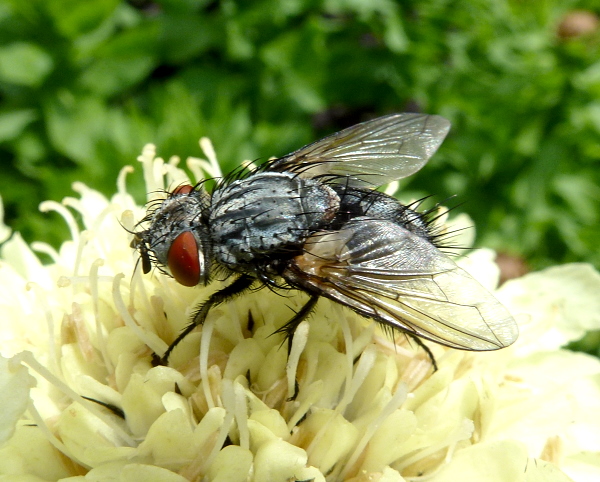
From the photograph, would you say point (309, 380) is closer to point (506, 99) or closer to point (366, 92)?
point (506, 99)

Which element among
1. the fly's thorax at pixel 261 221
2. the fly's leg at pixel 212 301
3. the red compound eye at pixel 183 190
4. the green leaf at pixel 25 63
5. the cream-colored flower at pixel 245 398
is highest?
the green leaf at pixel 25 63

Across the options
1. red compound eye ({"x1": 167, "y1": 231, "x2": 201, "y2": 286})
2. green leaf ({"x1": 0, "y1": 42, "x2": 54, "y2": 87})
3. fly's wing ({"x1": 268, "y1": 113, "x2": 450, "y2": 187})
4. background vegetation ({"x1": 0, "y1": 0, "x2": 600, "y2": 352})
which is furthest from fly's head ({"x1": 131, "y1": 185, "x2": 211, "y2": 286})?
green leaf ({"x1": 0, "y1": 42, "x2": 54, "y2": 87})

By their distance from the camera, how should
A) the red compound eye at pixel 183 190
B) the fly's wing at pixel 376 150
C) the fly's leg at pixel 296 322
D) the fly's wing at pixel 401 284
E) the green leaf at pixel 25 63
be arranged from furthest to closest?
the green leaf at pixel 25 63
the fly's wing at pixel 376 150
the red compound eye at pixel 183 190
the fly's leg at pixel 296 322
the fly's wing at pixel 401 284

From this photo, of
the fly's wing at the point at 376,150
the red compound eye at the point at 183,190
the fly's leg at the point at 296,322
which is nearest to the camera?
the fly's leg at the point at 296,322

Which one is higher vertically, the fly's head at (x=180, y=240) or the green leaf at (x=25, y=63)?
the green leaf at (x=25, y=63)

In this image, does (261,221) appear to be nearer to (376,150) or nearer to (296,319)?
(296,319)

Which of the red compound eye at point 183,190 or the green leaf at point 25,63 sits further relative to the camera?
the green leaf at point 25,63

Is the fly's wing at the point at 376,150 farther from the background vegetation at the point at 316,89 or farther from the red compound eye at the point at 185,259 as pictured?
the background vegetation at the point at 316,89

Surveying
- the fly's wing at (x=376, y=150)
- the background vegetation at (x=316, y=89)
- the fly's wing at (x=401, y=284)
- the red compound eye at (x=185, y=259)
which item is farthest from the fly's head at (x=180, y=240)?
the background vegetation at (x=316, y=89)

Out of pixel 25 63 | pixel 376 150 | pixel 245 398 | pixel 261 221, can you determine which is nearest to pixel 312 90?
pixel 25 63
